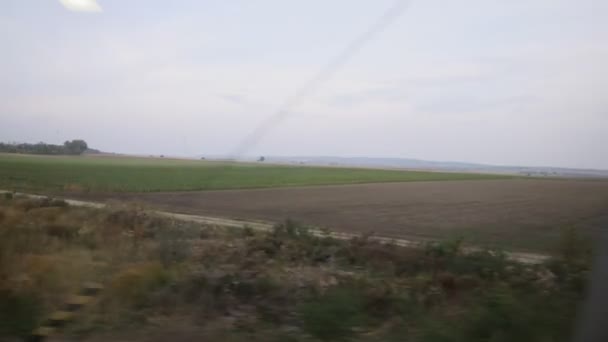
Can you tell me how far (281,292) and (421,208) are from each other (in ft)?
108

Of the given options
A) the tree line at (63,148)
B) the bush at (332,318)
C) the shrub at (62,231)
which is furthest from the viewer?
the tree line at (63,148)

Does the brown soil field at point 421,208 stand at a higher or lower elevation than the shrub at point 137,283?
A: lower

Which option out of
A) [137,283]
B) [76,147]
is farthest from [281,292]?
[76,147]

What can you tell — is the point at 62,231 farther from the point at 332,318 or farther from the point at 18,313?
the point at 332,318

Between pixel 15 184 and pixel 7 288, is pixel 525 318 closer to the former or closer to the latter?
pixel 7 288

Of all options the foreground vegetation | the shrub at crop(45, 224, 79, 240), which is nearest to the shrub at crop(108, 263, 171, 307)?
the foreground vegetation

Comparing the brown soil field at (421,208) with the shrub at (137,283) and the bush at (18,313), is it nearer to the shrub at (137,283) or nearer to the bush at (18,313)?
the shrub at (137,283)

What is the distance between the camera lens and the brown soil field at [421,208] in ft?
81.5

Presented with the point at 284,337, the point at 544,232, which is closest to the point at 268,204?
the point at 544,232

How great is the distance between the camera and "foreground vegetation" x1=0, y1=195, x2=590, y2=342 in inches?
324

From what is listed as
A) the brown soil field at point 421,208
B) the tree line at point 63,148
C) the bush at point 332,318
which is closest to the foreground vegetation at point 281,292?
the bush at point 332,318

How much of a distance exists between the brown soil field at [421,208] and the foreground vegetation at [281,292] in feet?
11.1

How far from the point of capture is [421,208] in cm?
4416

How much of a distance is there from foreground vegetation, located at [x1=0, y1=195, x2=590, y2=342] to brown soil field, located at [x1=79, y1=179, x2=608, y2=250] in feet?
11.1
